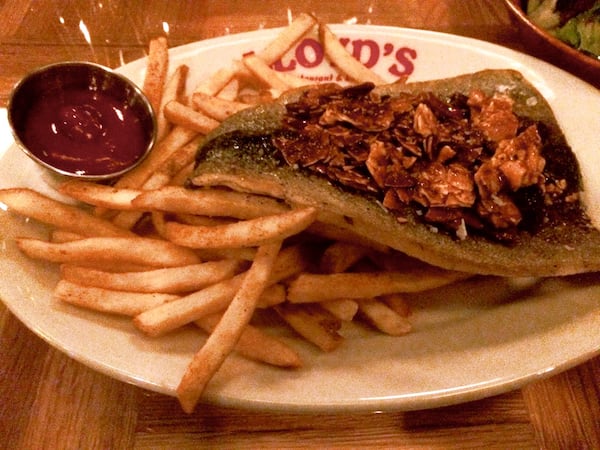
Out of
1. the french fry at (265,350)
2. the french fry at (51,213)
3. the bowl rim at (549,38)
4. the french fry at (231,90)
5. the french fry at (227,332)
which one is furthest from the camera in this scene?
the bowl rim at (549,38)

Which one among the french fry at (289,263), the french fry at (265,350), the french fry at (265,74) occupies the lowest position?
the french fry at (265,350)

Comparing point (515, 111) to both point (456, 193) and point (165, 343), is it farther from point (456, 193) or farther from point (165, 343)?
point (165, 343)

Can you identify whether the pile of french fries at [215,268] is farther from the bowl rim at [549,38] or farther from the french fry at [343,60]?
the bowl rim at [549,38]

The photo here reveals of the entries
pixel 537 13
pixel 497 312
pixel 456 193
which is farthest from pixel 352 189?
pixel 537 13

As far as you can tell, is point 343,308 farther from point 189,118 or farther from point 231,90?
point 231,90

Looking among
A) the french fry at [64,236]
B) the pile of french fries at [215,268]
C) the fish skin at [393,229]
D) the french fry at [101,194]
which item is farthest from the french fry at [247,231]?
the french fry at [64,236]

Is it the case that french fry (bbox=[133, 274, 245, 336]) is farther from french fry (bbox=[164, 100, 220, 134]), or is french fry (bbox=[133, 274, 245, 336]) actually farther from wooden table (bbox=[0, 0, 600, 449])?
french fry (bbox=[164, 100, 220, 134])
